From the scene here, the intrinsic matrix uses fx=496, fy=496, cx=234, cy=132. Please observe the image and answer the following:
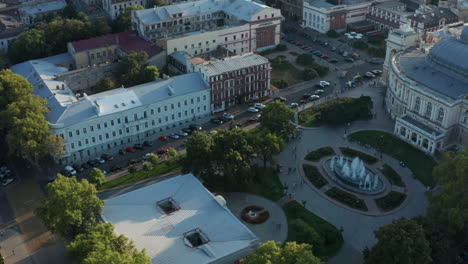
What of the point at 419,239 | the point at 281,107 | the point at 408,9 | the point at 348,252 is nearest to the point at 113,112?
the point at 281,107

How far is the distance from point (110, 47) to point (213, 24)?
110 ft

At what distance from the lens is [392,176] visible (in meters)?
96.7

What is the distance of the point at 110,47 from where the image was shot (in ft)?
462

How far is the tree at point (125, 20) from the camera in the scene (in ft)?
506

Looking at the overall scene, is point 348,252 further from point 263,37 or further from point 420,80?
point 263,37

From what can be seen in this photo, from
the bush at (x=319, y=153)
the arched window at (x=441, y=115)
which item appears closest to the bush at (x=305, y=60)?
the bush at (x=319, y=153)

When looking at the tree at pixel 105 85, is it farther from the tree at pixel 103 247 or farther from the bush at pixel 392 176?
the bush at pixel 392 176

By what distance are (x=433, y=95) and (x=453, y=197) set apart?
32.1 meters

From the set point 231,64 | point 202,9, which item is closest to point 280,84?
point 231,64

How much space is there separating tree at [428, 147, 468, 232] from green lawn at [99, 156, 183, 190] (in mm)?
46153

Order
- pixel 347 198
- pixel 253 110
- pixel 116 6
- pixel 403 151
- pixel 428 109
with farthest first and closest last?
1. pixel 116 6
2. pixel 253 110
3. pixel 428 109
4. pixel 403 151
5. pixel 347 198

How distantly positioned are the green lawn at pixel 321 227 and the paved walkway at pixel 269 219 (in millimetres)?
1347

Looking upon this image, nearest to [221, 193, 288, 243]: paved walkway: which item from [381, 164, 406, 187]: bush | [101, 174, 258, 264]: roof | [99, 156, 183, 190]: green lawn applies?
[101, 174, 258, 264]: roof

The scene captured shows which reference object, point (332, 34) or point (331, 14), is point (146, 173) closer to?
point (332, 34)
